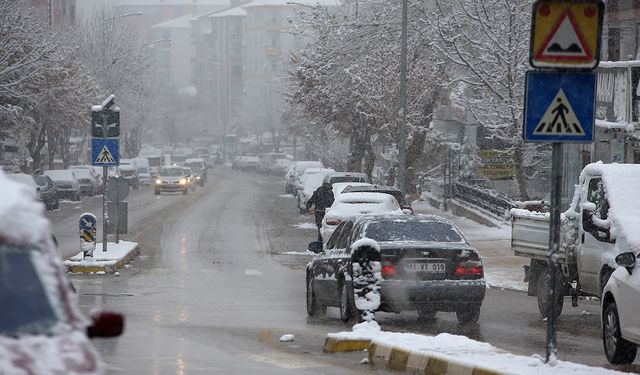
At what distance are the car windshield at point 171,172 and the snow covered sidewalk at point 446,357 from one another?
5598 cm

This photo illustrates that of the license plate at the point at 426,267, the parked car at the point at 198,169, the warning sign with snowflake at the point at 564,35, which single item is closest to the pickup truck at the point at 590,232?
the license plate at the point at 426,267

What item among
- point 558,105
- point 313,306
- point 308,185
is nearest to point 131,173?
point 308,185

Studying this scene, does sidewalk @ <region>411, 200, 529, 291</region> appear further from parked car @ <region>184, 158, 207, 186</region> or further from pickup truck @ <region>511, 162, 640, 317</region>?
parked car @ <region>184, 158, 207, 186</region>

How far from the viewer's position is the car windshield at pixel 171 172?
69688 millimetres

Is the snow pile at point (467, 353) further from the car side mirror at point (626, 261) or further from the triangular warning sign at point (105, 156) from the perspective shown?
the triangular warning sign at point (105, 156)

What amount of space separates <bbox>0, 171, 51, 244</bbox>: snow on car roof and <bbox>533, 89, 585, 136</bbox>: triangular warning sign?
5.09 meters

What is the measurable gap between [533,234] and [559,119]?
26.3ft

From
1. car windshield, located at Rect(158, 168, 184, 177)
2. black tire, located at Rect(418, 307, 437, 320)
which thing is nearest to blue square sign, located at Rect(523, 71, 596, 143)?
black tire, located at Rect(418, 307, 437, 320)

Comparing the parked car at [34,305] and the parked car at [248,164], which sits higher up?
the parked car at [34,305]

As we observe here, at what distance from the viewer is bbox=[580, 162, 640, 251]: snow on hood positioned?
14.1 m

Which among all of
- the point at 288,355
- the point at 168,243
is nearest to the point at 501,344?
the point at 288,355

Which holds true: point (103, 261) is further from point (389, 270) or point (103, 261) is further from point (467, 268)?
point (467, 268)

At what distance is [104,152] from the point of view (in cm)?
2872

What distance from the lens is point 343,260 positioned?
672 inches
